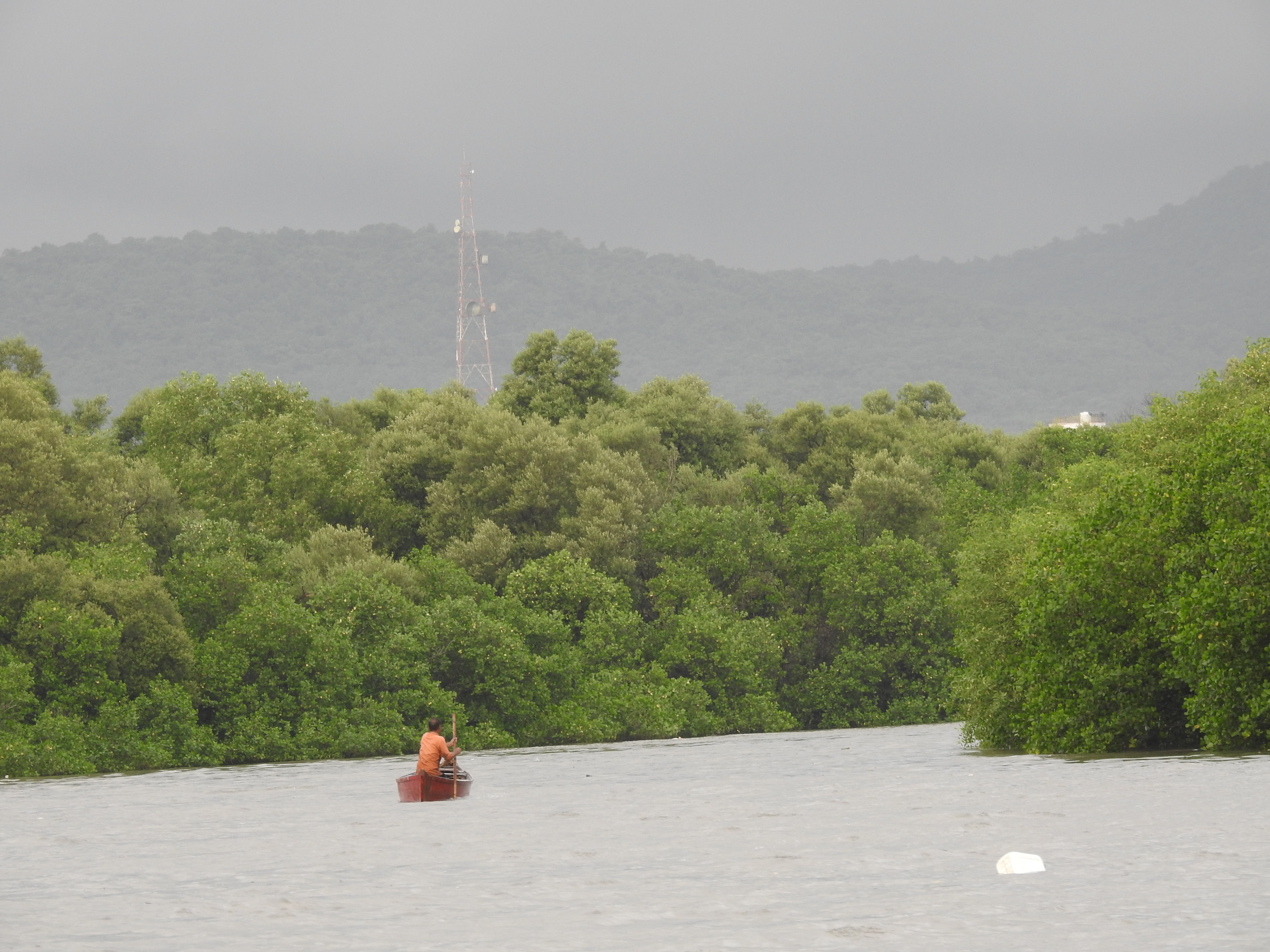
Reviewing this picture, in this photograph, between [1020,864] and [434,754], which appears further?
[434,754]

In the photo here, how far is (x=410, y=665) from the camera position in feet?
230

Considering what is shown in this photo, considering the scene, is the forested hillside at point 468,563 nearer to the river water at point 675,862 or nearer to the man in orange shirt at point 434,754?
the river water at point 675,862

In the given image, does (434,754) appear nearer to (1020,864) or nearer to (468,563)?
(1020,864)

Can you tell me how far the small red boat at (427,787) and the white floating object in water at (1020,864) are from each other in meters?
22.3

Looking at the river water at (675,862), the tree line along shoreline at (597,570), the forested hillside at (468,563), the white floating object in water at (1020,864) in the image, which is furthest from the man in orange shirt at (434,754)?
the white floating object in water at (1020,864)

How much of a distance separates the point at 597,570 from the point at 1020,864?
5928cm

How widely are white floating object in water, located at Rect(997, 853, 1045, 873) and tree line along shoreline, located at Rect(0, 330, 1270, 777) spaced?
18.5 meters

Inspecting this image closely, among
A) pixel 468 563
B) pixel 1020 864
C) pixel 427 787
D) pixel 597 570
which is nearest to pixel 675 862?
pixel 1020 864

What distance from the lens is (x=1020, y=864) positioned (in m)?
23.6

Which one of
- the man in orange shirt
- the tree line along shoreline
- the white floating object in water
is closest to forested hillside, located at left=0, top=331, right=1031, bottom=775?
the tree line along shoreline

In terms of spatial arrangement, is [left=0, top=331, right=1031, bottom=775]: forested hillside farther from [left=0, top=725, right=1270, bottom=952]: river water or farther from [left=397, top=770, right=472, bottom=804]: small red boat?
[left=397, top=770, right=472, bottom=804]: small red boat

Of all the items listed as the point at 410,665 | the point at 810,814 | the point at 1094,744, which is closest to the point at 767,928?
the point at 810,814

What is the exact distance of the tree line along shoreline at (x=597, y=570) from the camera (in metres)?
45.7

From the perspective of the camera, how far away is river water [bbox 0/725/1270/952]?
19156mm
